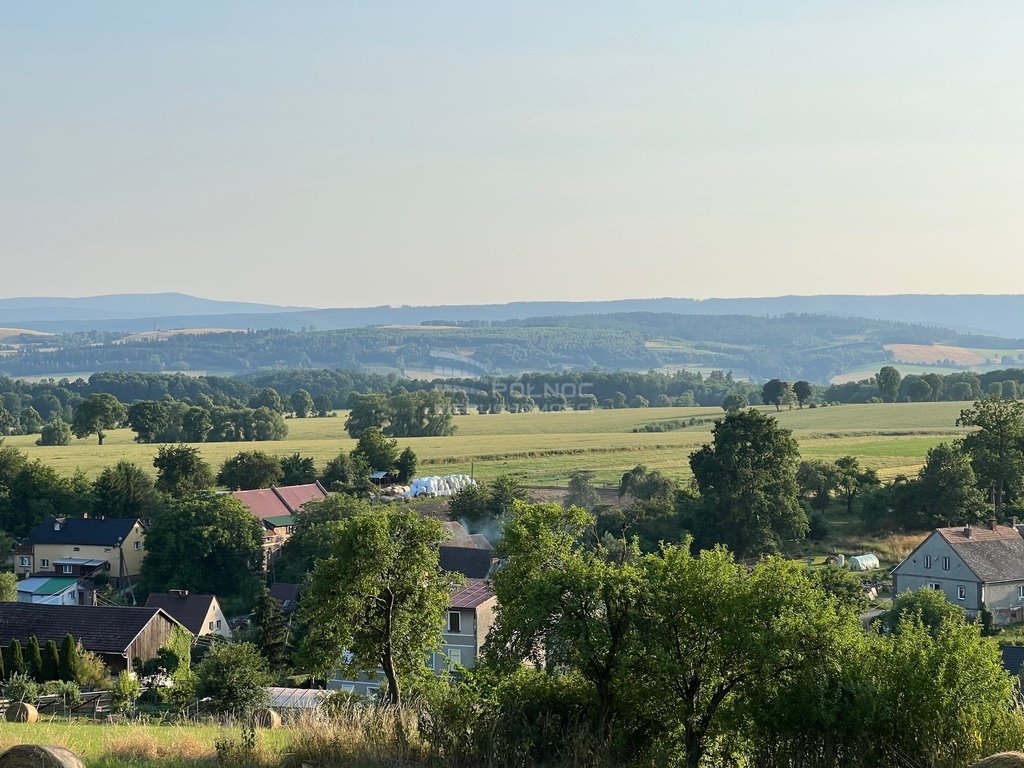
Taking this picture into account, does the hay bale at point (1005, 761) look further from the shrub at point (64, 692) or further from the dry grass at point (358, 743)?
the shrub at point (64, 692)

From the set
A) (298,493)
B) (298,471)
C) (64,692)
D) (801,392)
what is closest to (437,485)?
(298,493)

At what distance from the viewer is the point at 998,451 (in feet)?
214

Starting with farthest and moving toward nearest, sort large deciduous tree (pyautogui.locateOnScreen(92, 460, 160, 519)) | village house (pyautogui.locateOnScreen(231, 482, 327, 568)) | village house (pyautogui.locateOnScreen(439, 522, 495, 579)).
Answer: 1. large deciduous tree (pyautogui.locateOnScreen(92, 460, 160, 519))
2. village house (pyautogui.locateOnScreen(231, 482, 327, 568))
3. village house (pyautogui.locateOnScreen(439, 522, 495, 579))

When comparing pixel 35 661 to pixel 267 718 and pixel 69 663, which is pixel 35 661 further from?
pixel 267 718

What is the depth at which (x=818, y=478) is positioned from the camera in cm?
6762

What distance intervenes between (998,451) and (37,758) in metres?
61.0

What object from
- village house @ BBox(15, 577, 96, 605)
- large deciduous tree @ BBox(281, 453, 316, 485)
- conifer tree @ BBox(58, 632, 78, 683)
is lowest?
village house @ BBox(15, 577, 96, 605)

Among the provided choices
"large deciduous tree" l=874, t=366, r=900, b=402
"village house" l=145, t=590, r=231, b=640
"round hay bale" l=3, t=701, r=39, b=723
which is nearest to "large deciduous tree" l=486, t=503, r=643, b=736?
"round hay bale" l=3, t=701, r=39, b=723

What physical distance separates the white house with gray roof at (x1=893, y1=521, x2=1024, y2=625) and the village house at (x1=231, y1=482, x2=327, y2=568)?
95.7 ft

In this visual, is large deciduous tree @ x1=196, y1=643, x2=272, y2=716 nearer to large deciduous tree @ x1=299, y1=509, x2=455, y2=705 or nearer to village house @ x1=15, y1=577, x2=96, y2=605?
large deciduous tree @ x1=299, y1=509, x2=455, y2=705

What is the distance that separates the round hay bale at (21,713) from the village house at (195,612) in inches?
1088

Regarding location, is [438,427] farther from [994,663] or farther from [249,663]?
[994,663]

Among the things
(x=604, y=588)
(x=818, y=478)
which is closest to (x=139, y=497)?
(x=818, y=478)

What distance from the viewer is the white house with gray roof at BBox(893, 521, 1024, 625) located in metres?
51.0
